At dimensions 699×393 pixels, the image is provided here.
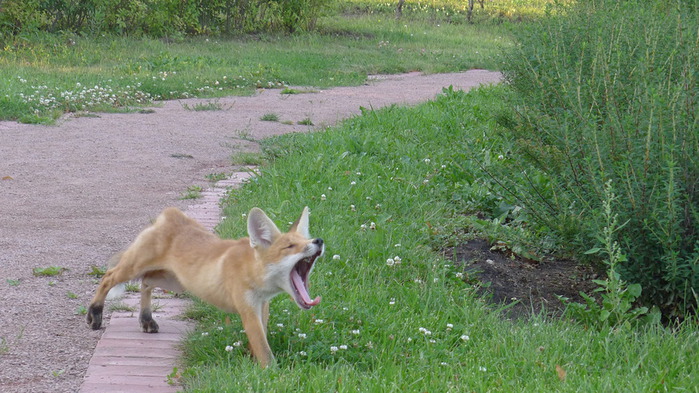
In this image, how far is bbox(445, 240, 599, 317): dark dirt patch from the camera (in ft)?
16.9

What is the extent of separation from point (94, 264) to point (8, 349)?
136 cm

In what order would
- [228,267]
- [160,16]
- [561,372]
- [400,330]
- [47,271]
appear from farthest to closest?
1. [160,16]
2. [47,271]
3. [400,330]
4. [228,267]
5. [561,372]

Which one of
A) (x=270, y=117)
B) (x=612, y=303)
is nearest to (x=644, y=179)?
(x=612, y=303)

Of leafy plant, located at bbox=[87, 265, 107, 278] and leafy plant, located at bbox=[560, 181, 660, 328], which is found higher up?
leafy plant, located at bbox=[560, 181, 660, 328]

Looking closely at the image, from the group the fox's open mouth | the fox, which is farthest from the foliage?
the fox's open mouth

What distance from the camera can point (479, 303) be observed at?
4809mm

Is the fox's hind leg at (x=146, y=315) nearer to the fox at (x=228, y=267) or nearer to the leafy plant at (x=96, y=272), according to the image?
the fox at (x=228, y=267)

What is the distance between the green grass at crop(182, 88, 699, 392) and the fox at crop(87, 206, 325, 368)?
0.21 meters

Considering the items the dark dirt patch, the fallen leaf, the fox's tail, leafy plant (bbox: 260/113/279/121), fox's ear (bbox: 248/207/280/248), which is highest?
fox's ear (bbox: 248/207/280/248)

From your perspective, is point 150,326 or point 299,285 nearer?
point 299,285

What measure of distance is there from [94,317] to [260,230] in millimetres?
1126

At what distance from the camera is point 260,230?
4.04 metres

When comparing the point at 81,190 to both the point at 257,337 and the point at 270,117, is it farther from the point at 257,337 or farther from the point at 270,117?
the point at 270,117

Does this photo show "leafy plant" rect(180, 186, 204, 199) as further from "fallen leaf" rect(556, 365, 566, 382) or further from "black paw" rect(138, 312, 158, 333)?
"fallen leaf" rect(556, 365, 566, 382)
